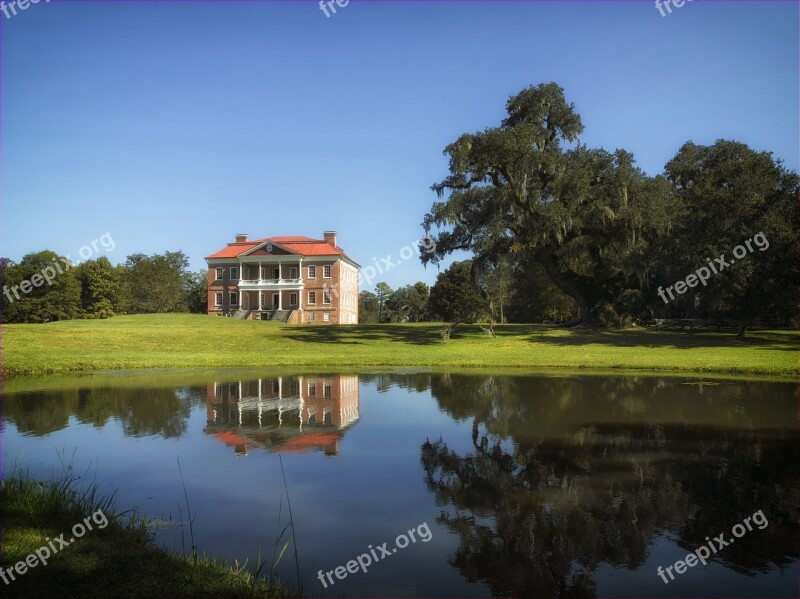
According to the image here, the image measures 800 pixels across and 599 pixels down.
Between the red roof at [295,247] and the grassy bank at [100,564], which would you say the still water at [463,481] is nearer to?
the grassy bank at [100,564]

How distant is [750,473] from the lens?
8359mm

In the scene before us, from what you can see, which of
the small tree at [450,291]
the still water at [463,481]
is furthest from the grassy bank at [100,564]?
the small tree at [450,291]

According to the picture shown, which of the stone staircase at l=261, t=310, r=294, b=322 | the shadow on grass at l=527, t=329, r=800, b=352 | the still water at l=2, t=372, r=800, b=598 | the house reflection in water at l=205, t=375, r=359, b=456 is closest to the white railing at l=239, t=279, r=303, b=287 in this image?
the stone staircase at l=261, t=310, r=294, b=322

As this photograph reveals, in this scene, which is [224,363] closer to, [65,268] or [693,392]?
[693,392]

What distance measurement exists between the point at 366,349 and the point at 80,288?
56665 millimetres

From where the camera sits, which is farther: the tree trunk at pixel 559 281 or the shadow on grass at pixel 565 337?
the tree trunk at pixel 559 281

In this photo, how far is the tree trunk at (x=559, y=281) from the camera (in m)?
40.0

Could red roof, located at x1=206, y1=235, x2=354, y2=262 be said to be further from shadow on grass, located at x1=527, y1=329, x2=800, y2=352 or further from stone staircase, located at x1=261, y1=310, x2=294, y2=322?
shadow on grass, located at x1=527, y1=329, x2=800, y2=352

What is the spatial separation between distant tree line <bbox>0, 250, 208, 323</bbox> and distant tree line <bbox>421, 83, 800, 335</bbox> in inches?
1830

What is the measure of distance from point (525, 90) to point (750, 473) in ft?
110

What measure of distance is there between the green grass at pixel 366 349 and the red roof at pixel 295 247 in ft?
73.2

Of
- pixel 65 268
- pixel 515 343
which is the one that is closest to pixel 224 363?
pixel 515 343

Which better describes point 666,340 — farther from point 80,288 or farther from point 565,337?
point 80,288

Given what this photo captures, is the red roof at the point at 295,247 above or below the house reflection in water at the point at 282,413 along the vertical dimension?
above
